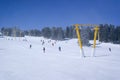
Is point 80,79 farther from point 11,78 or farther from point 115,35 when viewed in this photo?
point 115,35

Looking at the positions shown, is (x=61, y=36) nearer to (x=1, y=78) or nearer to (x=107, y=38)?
(x=107, y=38)

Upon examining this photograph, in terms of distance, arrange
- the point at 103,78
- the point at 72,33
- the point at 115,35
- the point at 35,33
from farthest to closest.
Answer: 1. the point at 35,33
2. the point at 72,33
3. the point at 115,35
4. the point at 103,78

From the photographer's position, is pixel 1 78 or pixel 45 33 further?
pixel 45 33

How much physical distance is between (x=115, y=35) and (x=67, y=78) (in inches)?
3557

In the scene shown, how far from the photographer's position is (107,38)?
335ft

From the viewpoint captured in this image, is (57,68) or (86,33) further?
(86,33)

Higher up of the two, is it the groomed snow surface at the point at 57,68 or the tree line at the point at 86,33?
the tree line at the point at 86,33

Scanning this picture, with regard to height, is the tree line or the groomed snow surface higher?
the tree line

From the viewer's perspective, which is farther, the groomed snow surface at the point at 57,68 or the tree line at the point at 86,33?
the tree line at the point at 86,33

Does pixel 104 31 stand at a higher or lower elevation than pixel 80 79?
higher

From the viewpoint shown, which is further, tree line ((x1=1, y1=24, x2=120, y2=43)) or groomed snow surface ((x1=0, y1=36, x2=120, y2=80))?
tree line ((x1=1, y1=24, x2=120, y2=43))

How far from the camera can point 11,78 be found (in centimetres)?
1334

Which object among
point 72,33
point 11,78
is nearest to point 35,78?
point 11,78

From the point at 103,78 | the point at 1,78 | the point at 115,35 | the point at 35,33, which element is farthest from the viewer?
the point at 35,33
